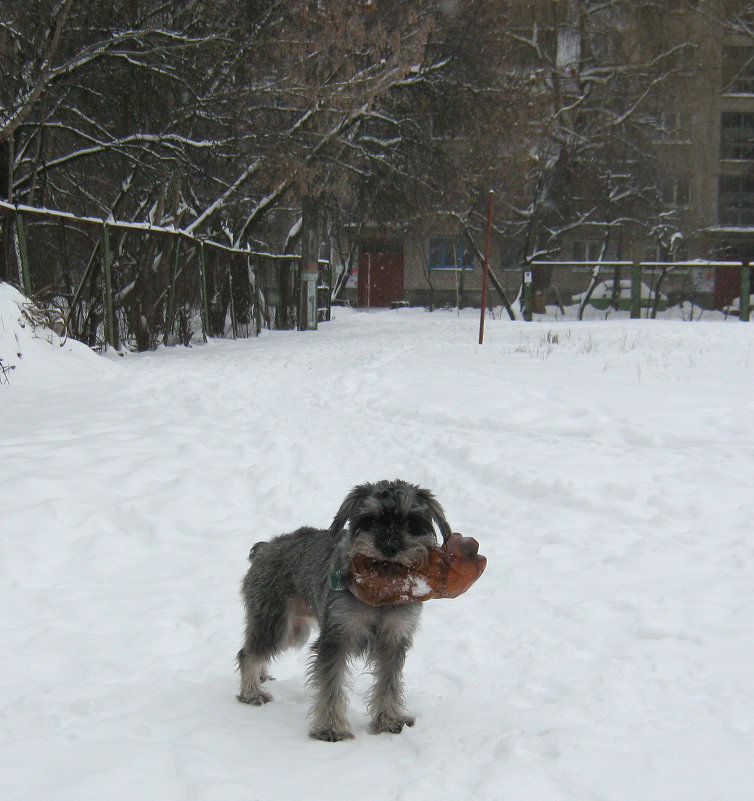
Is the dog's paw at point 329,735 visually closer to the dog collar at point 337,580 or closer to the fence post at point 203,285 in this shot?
the dog collar at point 337,580

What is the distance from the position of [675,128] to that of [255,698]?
39.0 meters

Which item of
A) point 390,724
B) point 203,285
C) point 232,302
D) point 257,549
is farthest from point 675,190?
point 390,724

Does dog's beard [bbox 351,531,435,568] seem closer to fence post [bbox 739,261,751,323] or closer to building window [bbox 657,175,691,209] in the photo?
fence post [bbox 739,261,751,323]

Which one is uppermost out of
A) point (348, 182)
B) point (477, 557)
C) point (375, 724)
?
point (348, 182)

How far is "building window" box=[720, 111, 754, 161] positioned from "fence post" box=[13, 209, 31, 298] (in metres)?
44.2

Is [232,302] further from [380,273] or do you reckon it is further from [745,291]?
[380,273]

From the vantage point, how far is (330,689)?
10.9 feet

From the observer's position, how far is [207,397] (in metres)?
10.5

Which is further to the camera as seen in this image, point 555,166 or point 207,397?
point 555,166

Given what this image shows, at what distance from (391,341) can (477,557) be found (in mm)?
15966

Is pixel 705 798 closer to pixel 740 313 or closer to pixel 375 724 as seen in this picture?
pixel 375 724

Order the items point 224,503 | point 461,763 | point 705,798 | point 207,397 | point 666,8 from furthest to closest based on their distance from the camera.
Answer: point 666,8, point 207,397, point 224,503, point 461,763, point 705,798

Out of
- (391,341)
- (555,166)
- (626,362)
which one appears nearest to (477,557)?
(626,362)

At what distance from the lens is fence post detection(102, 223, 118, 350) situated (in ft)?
45.7
